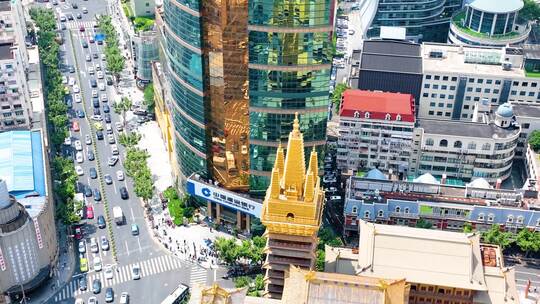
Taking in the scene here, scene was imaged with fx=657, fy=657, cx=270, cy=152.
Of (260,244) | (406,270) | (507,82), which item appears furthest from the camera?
(507,82)

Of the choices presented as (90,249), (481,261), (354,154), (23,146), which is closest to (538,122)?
(354,154)

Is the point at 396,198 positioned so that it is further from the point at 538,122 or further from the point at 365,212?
the point at 538,122

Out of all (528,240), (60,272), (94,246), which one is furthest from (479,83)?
(60,272)

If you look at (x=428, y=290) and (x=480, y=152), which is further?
(x=480, y=152)

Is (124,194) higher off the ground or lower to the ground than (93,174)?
lower

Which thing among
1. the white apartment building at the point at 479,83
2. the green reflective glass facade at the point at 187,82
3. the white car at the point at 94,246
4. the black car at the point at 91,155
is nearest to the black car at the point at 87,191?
the black car at the point at 91,155

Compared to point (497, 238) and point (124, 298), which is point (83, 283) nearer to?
point (124, 298)
